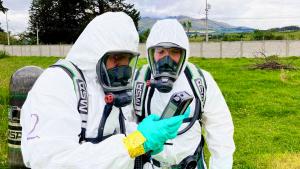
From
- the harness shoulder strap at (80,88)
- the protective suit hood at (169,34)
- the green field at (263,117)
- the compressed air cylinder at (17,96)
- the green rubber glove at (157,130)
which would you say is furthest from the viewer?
the green field at (263,117)

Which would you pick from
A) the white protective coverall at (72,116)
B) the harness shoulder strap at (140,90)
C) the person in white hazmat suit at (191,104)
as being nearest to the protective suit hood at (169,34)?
the person in white hazmat suit at (191,104)

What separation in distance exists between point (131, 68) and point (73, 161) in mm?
695

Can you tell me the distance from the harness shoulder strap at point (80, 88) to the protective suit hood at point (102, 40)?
8 cm

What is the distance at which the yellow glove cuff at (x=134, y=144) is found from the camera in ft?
8.15

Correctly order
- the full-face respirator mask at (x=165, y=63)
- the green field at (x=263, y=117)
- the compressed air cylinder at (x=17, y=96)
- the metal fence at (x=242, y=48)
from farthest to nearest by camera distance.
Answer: the metal fence at (x=242, y=48) < the green field at (x=263, y=117) < the compressed air cylinder at (x=17, y=96) < the full-face respirator mask at (x=165, y=63)

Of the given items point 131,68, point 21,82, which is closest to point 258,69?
point 21,82

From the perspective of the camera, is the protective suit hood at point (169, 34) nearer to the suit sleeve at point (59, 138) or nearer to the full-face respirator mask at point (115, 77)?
the full-face respirator mask at point (115, 77)

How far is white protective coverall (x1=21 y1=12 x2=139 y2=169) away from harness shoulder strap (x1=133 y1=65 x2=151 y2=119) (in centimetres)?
96

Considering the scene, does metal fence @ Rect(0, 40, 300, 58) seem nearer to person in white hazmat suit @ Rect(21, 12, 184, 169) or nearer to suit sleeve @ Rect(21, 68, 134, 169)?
person in white hazmat suit @ Rect(21, 12, 184, 169)

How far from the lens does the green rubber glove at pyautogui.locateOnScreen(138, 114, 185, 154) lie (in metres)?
2.52

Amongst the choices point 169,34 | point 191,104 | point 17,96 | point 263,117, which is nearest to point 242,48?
point 263,117

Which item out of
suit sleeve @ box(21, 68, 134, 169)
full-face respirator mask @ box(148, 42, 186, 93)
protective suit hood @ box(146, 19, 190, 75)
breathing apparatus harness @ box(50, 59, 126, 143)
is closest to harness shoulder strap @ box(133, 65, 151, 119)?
full-face respirator mask @ box(148, 42, 186, 93)

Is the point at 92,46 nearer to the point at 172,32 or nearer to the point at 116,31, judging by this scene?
the point at 116,31

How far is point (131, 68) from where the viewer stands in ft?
→ 9.46
